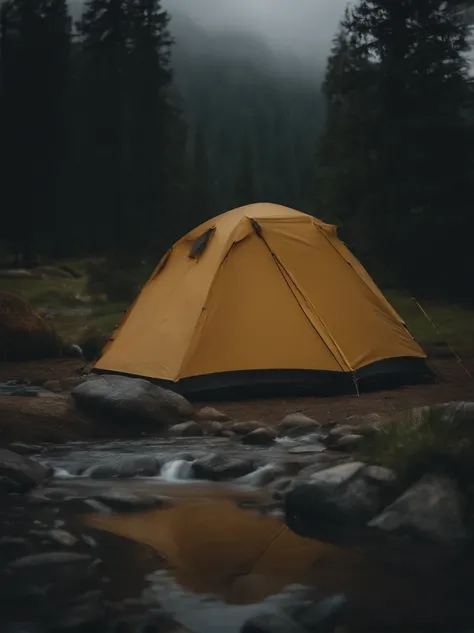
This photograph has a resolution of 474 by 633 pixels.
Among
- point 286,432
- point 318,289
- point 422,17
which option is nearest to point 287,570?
point 286,432

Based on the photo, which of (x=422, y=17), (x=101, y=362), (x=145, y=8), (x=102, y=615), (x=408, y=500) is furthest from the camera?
(x=145, y=8)

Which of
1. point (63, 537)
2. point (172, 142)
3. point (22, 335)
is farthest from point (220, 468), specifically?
point (172, 142)

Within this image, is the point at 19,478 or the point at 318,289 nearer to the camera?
the point at 19,478

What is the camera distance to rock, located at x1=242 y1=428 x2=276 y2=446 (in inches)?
323

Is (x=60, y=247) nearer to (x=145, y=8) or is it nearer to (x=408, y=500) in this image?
(x=145, y=8)

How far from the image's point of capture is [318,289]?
11.0 m

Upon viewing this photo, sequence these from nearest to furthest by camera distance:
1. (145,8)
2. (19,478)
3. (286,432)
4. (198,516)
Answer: (198,516) → (19,478) → (286,432) → (145,8)

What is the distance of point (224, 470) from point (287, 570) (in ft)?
7.06

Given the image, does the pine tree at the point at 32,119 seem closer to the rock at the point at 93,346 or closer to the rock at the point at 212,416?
the rock at the point at 93,346

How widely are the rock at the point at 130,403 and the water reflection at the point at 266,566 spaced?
2870 millimetres

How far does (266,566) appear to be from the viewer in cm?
494

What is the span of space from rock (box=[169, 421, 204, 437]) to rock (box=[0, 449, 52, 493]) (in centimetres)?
200

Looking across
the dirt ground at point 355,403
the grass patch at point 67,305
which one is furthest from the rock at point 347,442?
the grass patch at point 67,305

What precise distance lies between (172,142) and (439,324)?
2149cm
